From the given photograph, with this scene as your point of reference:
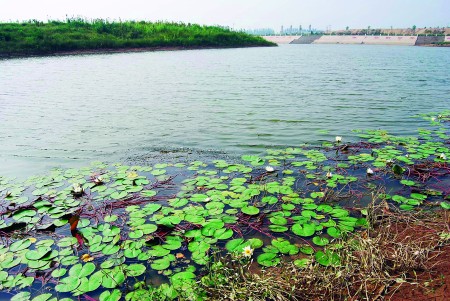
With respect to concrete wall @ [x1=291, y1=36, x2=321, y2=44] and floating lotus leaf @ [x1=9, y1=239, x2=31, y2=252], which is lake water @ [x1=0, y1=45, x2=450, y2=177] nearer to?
floating lotus leaf @ [x1=9, y1=239, x2=31, y2=252]

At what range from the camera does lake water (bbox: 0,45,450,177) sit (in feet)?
23.1

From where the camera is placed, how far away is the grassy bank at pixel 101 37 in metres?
33.3

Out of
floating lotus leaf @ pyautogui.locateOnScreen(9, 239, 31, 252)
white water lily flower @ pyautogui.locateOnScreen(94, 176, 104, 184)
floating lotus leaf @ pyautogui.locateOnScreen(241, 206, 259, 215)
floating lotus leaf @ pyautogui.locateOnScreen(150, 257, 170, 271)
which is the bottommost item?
floating lotus leaf @ pyautogui.locateOnScreen(150, 257, 170, 271)

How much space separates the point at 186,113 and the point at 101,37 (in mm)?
38442

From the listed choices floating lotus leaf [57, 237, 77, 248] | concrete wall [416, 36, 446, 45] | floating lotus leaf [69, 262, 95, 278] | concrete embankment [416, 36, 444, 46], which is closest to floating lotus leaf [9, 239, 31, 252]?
floating lotus leaf [57, 237, 77, 248]

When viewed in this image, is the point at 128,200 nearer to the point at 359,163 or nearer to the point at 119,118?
the point at 359,163

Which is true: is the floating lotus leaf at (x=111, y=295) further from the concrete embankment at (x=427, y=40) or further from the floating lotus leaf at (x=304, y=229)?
the concrete embankment at (x=427, y=40)

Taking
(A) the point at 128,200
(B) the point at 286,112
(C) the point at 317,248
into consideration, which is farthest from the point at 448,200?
(B) the point at 286,112

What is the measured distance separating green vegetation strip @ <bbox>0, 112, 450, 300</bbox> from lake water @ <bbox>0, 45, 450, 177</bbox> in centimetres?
110

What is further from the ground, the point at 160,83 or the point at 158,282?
the point at 160,83

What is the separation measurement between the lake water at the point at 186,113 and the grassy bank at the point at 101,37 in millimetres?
19743

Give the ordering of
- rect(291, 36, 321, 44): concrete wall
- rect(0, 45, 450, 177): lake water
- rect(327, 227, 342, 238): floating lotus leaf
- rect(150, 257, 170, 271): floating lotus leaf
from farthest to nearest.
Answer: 1. rect(291, 36, 321, 44): concrete wall
2. rect(0, 45, 450, 177): lake water
3. rect(327, 227, 342, 238): floating lotus leaf
4. rect(150, 257, 170, 271): floating lotus leaf

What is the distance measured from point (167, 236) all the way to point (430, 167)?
16.0 feet

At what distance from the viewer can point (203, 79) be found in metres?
17.1
